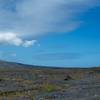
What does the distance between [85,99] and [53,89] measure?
13.0m

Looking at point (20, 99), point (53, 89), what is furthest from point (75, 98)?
point (53, 89)

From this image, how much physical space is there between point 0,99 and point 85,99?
901cm

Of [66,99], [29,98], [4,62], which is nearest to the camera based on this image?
[66,99]

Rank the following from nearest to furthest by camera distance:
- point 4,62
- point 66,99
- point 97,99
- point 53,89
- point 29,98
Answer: point 97,99
point 66,99
point 29,98
point 53,89
point 4,62

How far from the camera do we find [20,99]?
36531 mm

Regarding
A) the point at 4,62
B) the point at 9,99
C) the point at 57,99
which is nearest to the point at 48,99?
the point at 57,99

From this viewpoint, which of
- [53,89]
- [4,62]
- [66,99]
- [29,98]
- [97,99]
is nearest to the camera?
[97,99]

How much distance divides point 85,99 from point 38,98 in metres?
5.40

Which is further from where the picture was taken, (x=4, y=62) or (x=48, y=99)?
(x=4, y=62)

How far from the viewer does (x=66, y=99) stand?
3441 centimetres

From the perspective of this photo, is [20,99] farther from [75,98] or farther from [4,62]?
[4,62]

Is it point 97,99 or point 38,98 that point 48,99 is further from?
point 97,99

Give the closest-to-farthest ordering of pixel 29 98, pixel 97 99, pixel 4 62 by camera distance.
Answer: pixel 97 99
pixel 29 98
pixel 4 62

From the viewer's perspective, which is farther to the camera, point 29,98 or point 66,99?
point 29,98
